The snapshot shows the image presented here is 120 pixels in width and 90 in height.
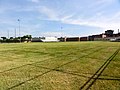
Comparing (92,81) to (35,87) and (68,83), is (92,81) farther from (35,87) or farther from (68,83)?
(35,87)

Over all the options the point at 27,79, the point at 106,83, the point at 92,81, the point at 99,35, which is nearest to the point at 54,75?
the point at 27,79

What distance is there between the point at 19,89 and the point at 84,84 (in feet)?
6.44

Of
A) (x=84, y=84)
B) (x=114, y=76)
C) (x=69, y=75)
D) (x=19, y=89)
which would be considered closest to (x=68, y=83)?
(x=84, y=84)

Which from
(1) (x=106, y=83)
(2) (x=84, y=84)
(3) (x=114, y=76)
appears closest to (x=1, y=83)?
A: (2) (x=84, y=84)

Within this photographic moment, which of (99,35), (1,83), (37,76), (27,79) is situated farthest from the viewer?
(99,35)

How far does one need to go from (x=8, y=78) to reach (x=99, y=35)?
10992 cm

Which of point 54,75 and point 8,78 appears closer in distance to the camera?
point 8,78

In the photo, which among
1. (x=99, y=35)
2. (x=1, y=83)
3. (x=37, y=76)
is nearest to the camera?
(x=1, y=83)

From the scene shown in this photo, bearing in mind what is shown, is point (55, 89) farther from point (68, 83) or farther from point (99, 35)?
point (99, 35)

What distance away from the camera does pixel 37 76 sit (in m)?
6.30

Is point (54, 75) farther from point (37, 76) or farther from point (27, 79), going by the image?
point (27, 79)

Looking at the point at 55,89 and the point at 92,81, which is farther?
the point at 92,81

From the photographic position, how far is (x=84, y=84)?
5414 mm

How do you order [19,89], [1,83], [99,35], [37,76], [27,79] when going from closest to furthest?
[19,89], [1,83], [27,79], [37,76], [99,35]
